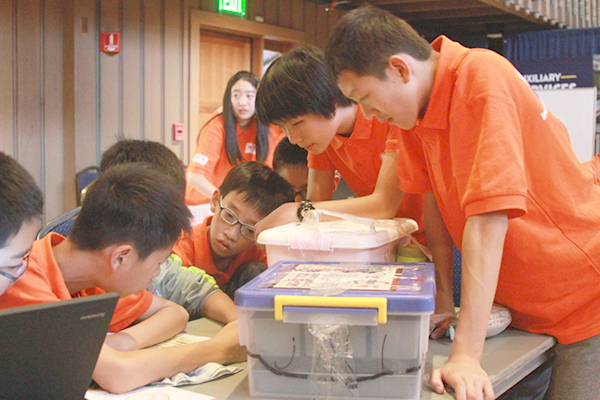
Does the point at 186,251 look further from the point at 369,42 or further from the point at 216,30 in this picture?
the point at 216,30

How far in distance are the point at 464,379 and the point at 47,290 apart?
72 centimetres

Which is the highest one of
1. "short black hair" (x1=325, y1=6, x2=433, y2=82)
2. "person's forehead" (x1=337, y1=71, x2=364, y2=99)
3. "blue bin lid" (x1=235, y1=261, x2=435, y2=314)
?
"short black hair" (x1=325, y1=6, x2=433, y2=82)

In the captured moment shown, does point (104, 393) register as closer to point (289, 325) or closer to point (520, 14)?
point (289, 325)

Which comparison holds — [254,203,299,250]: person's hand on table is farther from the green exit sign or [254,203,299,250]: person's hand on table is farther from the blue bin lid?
the green exit sign

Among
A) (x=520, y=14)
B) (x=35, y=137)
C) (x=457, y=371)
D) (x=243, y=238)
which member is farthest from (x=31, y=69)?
(x=520, y=14)

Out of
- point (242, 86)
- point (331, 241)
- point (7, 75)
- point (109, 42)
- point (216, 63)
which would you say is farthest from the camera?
point (216, 63)

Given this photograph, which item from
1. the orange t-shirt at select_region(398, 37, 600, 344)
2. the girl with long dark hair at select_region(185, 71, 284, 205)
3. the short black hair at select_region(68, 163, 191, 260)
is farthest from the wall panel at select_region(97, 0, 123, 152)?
the orange t-shirt at select_region(398, 37, 600, 344)

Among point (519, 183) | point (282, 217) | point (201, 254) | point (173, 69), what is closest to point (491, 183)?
point (519, 183)

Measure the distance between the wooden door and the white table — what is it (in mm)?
4309

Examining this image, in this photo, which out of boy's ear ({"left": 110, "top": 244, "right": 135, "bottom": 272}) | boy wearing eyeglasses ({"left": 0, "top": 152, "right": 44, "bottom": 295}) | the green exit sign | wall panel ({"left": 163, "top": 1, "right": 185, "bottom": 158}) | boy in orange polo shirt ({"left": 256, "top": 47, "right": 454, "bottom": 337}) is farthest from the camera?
the green exit sign

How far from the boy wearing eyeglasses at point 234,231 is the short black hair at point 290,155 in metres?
0.33

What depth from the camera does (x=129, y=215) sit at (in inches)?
48.1

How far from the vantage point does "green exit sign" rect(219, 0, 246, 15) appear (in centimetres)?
538

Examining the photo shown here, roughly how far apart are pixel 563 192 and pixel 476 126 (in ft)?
0.80
